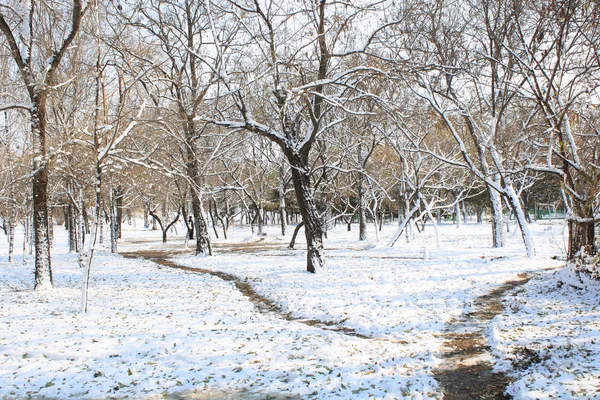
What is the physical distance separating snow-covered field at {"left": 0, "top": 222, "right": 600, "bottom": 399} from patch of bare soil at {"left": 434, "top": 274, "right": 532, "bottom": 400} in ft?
0.54

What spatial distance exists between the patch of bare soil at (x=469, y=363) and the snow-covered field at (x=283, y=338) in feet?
0.54

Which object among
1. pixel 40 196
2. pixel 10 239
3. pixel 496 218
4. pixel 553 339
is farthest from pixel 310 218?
pixel 10 239

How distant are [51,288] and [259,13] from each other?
9474 millimetres

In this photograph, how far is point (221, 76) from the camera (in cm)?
1077

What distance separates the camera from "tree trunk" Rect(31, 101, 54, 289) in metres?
10.2

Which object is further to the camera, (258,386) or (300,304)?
(300,304)

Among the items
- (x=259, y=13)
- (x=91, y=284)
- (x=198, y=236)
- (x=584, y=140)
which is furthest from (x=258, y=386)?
(x=198, y=236)

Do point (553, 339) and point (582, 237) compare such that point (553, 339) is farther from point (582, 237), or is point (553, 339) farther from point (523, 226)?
point (523, 226)

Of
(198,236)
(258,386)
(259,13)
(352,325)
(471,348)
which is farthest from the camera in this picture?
(198,236)

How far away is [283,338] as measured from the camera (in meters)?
6.30

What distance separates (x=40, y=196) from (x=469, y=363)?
1037cm

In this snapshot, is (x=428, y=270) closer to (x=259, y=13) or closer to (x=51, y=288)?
(x=259, y=13)

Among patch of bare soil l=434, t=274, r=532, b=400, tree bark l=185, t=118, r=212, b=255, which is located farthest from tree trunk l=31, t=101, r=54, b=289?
patch of bare soil l=434, t=274, r=532, b=400

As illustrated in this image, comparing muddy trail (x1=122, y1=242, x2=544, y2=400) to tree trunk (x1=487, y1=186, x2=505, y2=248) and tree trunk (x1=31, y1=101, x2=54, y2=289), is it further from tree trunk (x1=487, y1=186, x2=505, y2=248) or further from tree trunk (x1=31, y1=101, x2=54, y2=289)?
tree trunk (x1=487, y1=186, x2=505, y2=248)
